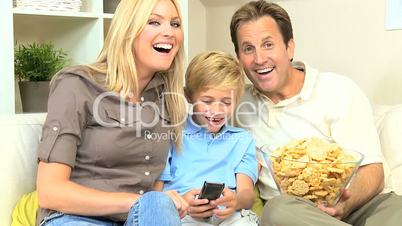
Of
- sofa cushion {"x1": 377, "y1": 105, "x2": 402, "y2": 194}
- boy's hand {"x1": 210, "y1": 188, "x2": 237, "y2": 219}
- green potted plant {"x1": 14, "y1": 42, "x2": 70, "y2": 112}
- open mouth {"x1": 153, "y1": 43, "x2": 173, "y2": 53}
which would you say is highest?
open mouth {"x1": 153, "y1": 43, "x2": 173, "y2": 53}

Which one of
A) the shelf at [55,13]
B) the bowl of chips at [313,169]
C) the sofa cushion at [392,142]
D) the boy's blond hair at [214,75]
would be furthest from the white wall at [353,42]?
the shelf at [55,13]

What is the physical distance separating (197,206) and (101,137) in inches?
12.9

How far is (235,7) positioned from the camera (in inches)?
107

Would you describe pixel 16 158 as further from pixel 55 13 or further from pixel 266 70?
pixel 266 70

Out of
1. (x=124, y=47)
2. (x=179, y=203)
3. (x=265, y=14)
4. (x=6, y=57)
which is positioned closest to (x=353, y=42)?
(x=265, y=14)

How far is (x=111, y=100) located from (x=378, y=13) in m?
1.16

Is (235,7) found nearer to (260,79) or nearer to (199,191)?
(260,79)

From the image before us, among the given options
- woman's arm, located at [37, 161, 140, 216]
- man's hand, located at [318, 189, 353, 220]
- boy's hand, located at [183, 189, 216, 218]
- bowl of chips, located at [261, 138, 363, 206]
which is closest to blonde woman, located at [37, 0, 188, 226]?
woman's arm, located at [37, 161, 140, 216]

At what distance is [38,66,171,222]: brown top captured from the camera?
1.40 meters

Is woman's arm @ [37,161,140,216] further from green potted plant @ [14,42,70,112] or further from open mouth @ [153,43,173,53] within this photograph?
green potted plant @ [14,42,70,112]

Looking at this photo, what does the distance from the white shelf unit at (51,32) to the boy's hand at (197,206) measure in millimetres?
739

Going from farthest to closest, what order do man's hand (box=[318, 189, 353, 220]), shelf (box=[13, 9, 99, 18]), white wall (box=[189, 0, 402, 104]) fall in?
white wall (box=[189, 0, 402, 104]) → shelf (box=[13, 9, 99, 18]) → man's hand (box=[318, 189, 353, 220])

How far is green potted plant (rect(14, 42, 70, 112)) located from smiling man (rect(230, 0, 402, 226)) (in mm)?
678

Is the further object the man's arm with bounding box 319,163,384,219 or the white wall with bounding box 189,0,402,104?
the white wall with bounding box 189,0,402,104
